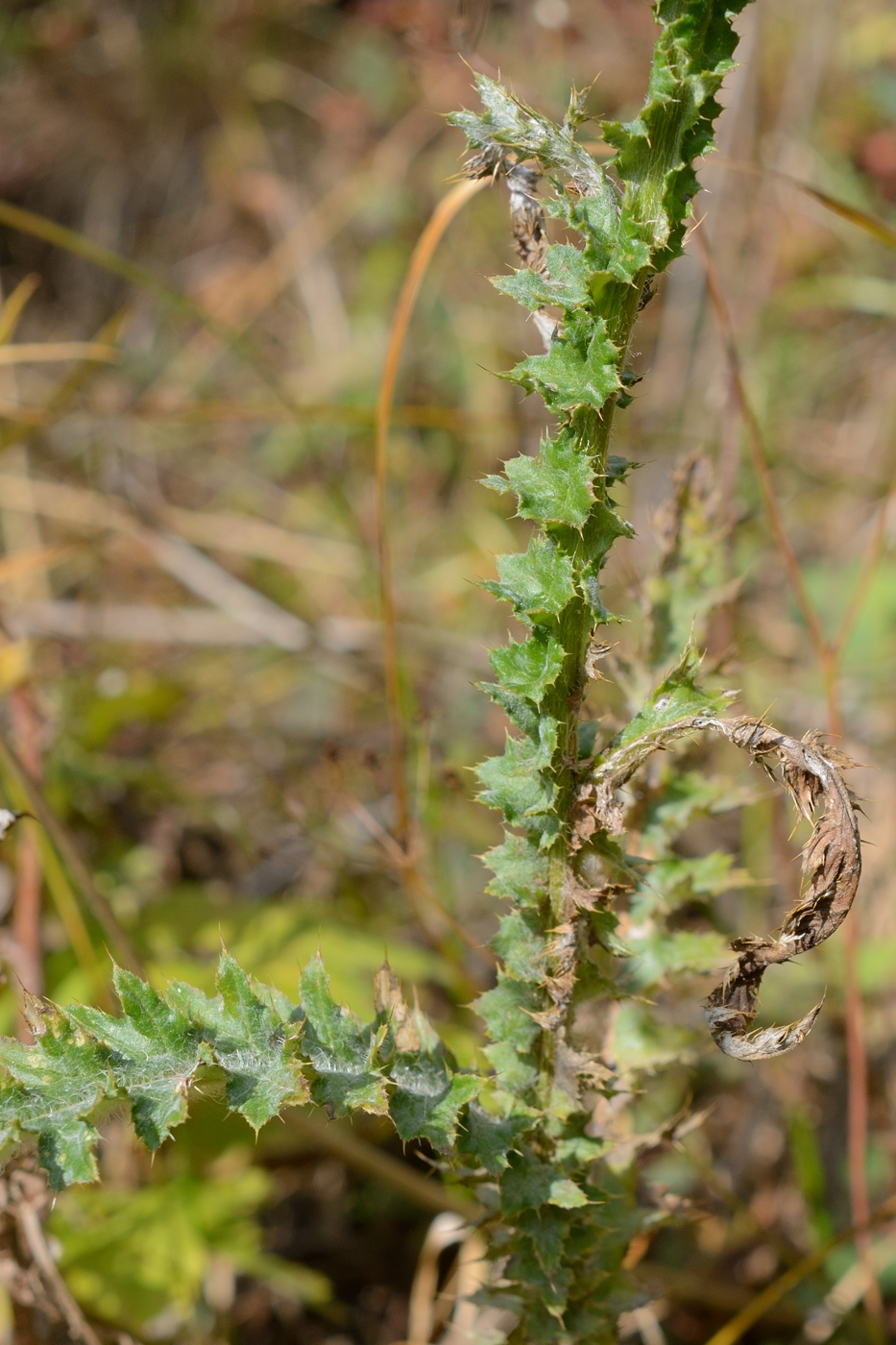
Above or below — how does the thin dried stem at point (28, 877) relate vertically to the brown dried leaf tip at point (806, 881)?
below

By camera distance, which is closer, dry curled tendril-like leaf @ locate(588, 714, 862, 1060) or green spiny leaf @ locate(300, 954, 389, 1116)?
dry curled tendril-like leaf @ locate(588, 714, 862, 1060)

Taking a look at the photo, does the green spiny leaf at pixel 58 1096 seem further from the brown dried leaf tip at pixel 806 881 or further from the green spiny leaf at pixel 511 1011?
the brown dried leaf tip at pixel 806 881

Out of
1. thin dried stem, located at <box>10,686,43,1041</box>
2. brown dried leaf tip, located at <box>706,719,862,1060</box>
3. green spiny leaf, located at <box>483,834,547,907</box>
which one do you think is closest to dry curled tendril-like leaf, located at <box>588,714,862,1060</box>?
brown dried leaf tip, located at <box>706,719,862,1060</box>

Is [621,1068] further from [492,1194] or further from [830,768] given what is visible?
[830,768]

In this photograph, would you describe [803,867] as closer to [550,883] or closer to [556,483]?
[550,883]

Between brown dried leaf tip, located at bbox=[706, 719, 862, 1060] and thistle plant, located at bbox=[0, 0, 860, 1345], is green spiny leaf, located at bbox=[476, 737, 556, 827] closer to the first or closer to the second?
thistle plant, located at bbox=[0, 0, 860, 1345]

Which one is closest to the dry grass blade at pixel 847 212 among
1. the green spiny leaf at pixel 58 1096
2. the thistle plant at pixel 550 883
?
the thistle plant at pixel 550 883

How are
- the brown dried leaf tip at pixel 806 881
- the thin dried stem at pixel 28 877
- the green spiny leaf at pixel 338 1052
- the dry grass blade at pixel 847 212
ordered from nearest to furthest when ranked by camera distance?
the brown dried leaf tip at pixel 806 881
the green spiny leaf at pixel 338 1052
the dry grass blade at pixel 847 212
the thin dried stem at pixel 28 877

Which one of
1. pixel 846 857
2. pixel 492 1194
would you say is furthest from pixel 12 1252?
pixel 846 857
